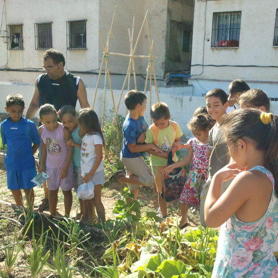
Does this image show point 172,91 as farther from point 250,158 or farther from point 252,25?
point 250,158

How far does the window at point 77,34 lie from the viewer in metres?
13.2

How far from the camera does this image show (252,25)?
10.7 meters

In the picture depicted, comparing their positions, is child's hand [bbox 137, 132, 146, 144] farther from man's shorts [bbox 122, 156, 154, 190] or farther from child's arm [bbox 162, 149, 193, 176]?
child's arm [bbox 162, 149, 193, 176]

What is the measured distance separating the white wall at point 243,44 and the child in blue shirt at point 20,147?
9.15 meters

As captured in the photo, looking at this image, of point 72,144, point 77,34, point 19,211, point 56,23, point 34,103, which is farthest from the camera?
point 56,23

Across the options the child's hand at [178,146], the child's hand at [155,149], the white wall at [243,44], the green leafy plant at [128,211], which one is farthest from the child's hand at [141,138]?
the white wall at [243,44]

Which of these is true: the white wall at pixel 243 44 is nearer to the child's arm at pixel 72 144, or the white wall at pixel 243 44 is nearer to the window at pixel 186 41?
the window at pixel 186 41

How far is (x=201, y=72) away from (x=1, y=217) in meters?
10.2

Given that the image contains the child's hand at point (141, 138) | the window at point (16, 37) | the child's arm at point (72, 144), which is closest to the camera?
the child's arm at point (72, 144)

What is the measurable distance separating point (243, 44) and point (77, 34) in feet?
21.2

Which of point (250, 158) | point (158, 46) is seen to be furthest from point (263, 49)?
point (250, 158)

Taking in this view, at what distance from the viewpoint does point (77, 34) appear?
13453mm

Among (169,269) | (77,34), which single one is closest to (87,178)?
(169,269)

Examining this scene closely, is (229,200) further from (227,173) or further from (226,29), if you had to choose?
(226,29)
